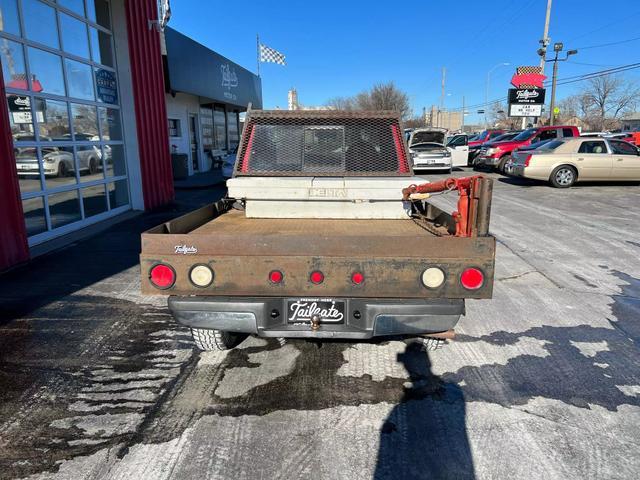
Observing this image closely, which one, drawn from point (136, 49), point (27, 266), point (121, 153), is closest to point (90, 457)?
point (27, 266)

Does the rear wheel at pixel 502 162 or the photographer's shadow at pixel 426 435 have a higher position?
the rear wheel at pixel 502 162

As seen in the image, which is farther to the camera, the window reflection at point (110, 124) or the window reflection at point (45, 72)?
the window reflection at point (110, 124)

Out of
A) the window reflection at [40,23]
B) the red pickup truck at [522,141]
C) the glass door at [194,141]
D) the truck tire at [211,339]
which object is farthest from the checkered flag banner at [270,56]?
the truck tire at [211,339]

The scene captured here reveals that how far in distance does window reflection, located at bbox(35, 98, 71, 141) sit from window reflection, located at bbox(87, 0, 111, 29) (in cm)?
259

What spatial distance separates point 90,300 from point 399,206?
3663mm

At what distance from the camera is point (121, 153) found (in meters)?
10.6

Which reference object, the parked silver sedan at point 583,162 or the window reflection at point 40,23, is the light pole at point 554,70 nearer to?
the parked silver sedan at point 583,162

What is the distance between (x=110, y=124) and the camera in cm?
1030

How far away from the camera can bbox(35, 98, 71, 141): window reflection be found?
761cm

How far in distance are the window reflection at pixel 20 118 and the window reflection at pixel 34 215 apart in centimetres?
101

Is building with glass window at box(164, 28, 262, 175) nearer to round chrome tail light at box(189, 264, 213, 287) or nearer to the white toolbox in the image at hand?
the white toolbox

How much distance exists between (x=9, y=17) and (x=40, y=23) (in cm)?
93

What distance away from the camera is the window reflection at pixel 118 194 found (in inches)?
404

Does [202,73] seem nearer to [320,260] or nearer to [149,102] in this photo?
[149,102]
